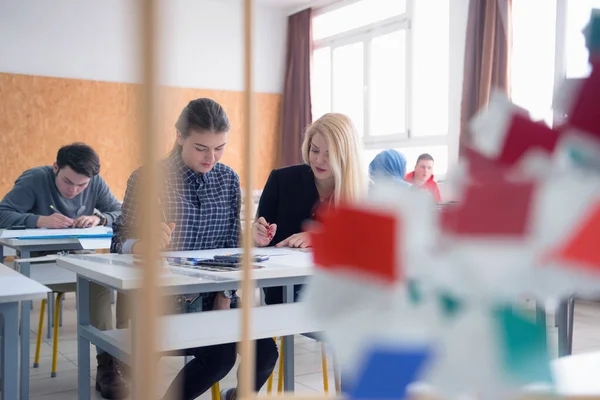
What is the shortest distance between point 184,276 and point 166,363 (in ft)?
4.28

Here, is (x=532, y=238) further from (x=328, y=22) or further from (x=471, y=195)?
(x=328, y=22)

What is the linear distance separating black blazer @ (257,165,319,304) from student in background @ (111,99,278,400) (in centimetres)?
14

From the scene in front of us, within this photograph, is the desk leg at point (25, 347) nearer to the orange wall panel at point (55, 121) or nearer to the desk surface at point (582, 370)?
the desk surface at point (582, 370)

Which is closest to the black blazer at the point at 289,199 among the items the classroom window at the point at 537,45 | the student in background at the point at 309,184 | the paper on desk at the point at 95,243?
the student in background at the point at 309,184

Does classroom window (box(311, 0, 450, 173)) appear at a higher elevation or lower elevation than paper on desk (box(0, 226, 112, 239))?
higher

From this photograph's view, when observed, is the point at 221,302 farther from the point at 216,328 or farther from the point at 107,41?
the point at 107,41

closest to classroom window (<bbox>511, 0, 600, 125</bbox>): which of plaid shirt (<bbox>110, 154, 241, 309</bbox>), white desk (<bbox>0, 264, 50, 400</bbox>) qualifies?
plaid shirt (<bbox>110, 154, 241, 309</bbox>)

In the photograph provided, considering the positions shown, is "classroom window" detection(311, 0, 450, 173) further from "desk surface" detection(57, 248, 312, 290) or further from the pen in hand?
"desk surface" detection(57, 248, 312, 290)

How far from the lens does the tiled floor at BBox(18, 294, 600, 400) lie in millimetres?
2395

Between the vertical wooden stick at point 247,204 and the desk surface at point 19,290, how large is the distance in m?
1.16

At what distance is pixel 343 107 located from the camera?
657cm

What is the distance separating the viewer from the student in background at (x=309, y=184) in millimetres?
2100

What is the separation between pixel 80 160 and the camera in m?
3.02

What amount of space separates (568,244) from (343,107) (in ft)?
21.0
